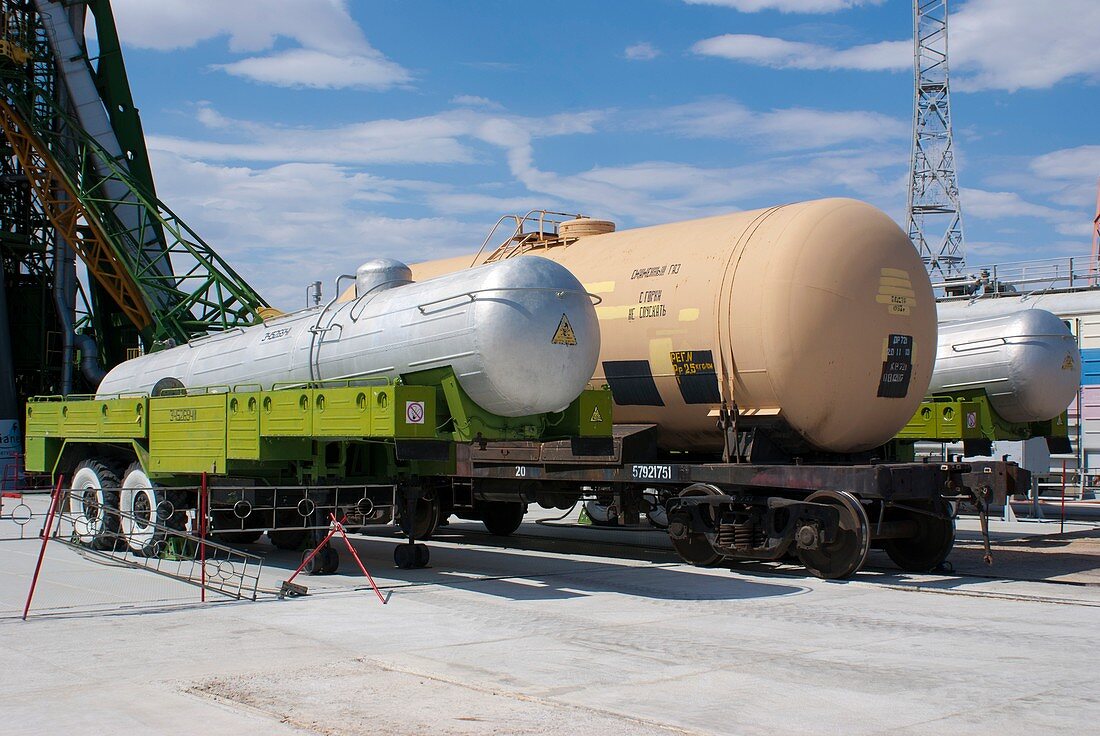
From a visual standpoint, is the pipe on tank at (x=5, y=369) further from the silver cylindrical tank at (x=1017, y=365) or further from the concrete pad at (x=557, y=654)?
the silver cylindrical tank at (x=1017, y=365)

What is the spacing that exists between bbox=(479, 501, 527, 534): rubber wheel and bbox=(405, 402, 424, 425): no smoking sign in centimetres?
724

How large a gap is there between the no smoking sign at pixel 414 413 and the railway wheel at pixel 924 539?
583cm

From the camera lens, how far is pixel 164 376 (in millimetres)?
16891

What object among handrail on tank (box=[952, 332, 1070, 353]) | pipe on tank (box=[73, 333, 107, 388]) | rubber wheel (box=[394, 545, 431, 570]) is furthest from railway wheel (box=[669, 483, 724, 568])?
pipe on tank (box=[73, 333, 107, 388])

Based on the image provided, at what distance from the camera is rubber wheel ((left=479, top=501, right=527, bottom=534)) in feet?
59.6

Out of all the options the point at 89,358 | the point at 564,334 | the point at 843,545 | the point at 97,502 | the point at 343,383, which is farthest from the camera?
the point at 89,358

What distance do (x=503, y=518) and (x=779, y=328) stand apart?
24.4ft

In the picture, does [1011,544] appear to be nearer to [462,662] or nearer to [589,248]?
[589,248]

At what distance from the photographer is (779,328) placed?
12.4m

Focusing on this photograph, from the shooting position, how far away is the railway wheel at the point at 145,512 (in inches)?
558

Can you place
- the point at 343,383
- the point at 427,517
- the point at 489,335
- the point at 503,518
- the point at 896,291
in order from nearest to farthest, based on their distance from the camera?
the point at 489,335, the point at 343,383, the point at 896,291, the point at 427,517, the point at 503,518

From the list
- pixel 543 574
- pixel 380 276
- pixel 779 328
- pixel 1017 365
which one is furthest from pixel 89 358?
pixel 1017 365

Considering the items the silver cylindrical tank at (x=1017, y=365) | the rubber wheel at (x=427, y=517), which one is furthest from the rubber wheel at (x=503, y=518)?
the silver cylindrical tank at (x=1017, y=365)

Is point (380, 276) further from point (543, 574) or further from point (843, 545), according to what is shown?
point (843, 545)
